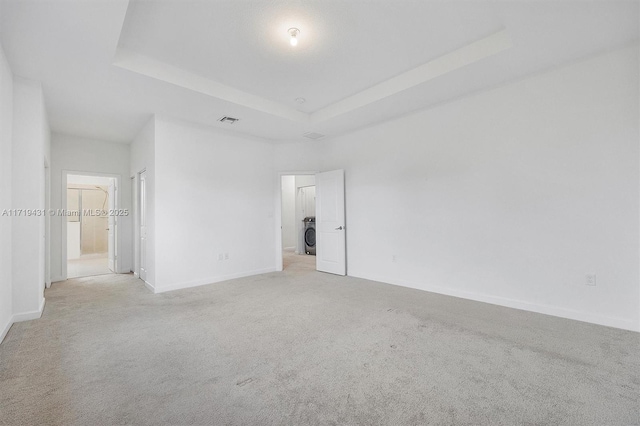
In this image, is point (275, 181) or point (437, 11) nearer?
point (437, 11)

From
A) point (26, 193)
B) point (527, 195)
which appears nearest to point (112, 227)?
point (26, 193)

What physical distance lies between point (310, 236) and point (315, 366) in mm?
6376

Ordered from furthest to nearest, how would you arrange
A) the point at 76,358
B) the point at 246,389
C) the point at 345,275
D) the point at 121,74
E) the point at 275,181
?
1. the point at 275,181
2. the point at 345,275
3. the point at 121,74
4. the point at 76,358
5. the point at 246,389

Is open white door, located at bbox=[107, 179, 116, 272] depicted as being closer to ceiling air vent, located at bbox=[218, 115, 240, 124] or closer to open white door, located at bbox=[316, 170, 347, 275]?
ceiling air vent, located at bbox=[218, 115, 240, 124]

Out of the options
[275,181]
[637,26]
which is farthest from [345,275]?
[637,26]

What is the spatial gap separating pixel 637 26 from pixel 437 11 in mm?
1726

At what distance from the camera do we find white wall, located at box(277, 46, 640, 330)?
2.71m

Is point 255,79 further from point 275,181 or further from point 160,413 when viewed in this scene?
point 160,413

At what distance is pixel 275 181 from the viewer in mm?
5688

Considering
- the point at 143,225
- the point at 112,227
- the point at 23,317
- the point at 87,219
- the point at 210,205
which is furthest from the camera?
the point at 87,219

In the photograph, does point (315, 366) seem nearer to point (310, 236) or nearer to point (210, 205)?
point (210, 205)

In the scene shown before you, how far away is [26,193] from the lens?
3.11 metres

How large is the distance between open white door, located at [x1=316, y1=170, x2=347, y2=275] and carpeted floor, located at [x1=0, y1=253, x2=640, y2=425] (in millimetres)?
1785

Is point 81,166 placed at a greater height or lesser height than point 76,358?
greater
